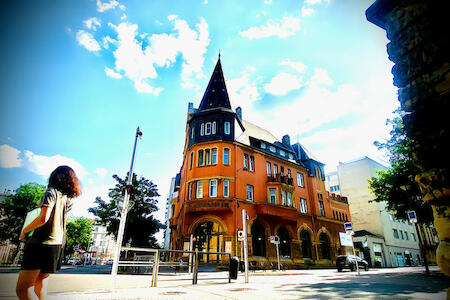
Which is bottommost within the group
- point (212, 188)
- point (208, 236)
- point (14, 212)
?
point (208, 236)

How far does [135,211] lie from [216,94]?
664 inches

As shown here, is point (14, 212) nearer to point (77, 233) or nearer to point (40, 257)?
point (77, 233)

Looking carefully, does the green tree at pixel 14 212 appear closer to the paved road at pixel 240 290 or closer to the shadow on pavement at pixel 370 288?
the paved road at pixel 240 290

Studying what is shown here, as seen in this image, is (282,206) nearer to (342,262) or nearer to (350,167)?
(342,262)

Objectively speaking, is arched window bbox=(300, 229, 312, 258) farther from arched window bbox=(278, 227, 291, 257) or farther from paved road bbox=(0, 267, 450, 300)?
paved road bbox=(0, 267, 450, 300)

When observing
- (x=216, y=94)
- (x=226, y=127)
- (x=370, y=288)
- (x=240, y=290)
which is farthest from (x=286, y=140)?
(x=240, y=290)

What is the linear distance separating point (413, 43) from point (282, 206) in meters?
24.0

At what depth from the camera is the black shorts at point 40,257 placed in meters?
2.63

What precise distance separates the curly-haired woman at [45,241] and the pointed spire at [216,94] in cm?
2564

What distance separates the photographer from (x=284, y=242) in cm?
2594

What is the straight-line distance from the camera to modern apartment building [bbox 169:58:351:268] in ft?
72.1

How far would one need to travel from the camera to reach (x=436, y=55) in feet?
8.32

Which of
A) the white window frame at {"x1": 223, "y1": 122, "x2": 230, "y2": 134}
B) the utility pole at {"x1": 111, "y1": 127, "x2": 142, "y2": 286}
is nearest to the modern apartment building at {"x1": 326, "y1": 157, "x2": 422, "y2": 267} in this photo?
the white window frame at {"x1": 223, "y1": 122, "x2": 230, "y2": 134}

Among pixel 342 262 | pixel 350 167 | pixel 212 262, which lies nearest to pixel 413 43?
pixel 342 262
